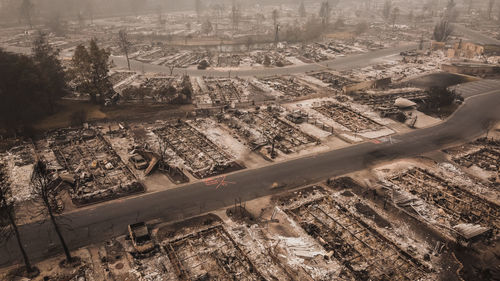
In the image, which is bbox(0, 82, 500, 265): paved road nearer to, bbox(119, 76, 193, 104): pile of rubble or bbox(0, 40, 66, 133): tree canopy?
bbox(0, 40, 66, 133): tree canopy

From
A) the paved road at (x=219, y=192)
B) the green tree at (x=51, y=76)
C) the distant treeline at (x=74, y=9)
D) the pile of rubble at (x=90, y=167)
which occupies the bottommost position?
the paved road at (x=219, y=192)

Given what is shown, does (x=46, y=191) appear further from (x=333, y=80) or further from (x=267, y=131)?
(x=333, y=80)

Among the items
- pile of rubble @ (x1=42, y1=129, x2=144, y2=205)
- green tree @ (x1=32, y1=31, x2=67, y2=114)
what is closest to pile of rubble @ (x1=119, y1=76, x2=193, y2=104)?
green tree @ (x1=32, y1=31, x2=67, y2=114)

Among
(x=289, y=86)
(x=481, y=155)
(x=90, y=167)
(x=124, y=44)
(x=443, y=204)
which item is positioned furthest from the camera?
(x=124, y=44)

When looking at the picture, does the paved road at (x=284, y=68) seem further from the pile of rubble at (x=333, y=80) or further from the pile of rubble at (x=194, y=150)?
the pile of rubble at (x=194, y=150)

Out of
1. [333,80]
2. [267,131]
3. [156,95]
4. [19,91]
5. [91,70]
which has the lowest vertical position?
[267,131]

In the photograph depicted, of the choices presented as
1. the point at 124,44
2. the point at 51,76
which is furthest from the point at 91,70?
the point at 124,44

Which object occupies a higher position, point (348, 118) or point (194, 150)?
point (348, 118)

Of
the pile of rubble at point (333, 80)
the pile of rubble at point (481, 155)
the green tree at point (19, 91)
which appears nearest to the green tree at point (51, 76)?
the green tree at point (19, 91)

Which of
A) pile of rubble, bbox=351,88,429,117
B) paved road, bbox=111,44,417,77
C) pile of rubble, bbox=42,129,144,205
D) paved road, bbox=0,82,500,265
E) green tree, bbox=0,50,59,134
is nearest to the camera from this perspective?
paved road, bbox=0,82,500,265
